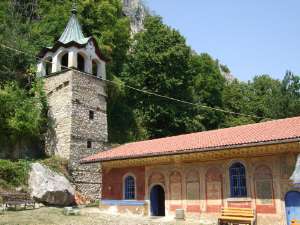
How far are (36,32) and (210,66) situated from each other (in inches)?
896

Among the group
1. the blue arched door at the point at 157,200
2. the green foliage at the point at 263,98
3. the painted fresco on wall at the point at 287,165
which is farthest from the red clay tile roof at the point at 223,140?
the green foliage at the point at 263,98

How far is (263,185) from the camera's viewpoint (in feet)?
50.0

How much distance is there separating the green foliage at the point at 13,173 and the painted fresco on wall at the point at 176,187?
347 inches

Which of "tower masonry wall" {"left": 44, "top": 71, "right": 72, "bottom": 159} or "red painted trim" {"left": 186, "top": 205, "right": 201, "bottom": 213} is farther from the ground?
"tower masonry wall" {"left": 44, "top": 71, "right": 72, "bottom": 159}

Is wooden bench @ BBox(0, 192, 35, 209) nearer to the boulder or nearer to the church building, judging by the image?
the boulder

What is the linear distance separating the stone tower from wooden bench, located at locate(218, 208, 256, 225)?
479 inches

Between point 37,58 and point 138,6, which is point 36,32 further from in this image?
point 138,6

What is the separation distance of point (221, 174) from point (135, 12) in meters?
47.1

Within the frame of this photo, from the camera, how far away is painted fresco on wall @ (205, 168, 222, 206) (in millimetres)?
16422

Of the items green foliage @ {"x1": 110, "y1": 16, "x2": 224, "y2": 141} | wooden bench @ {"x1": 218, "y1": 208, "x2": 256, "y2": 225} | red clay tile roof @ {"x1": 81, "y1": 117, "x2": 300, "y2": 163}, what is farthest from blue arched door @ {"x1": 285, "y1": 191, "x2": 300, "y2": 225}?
green foliage @ {"x1": 110, "y1": 16, "x2": 224, "y2": 141}

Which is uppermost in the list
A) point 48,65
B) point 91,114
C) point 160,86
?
point 48,65

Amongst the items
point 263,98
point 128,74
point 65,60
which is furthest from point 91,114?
point 263,98

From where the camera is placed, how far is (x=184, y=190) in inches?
693

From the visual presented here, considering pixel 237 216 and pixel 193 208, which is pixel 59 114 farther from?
pixel 237 216
